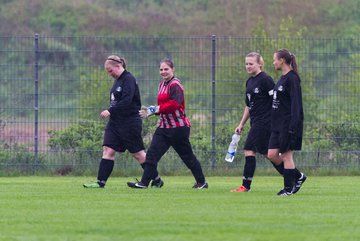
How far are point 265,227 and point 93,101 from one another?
428 inches

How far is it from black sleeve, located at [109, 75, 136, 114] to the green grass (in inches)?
43.7

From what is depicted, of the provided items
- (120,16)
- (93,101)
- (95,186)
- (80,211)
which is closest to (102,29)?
(120,16)

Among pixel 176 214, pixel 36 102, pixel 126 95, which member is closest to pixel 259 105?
pixel 126 95

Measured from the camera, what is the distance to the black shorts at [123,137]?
50.6ft

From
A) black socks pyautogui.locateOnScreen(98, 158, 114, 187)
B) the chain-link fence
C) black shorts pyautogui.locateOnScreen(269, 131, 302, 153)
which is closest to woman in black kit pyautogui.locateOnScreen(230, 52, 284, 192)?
black shorts pyautogui.locateOnScreen(269, 131, 302, 153)

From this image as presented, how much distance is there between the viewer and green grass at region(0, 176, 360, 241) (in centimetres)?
981

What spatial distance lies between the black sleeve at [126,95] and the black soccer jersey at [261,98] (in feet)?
5.41

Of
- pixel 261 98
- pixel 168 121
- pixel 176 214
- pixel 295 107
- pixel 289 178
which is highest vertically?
pixel 261 98

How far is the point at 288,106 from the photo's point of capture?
45.0 ft

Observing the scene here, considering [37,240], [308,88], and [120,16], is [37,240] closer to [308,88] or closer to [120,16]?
[308,88]

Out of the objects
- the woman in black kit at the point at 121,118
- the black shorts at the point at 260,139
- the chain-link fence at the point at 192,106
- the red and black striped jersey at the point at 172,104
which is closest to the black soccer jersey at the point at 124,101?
the woman in black kit at the point at 121,118

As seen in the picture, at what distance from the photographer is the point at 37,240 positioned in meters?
9.44

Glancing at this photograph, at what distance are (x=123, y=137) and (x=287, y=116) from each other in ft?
8.88

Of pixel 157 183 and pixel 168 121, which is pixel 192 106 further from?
pixel 168 121
